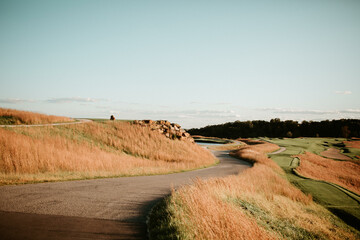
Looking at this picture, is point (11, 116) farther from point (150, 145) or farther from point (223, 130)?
point (223, 130)

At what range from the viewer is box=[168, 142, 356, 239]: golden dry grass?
4871 mm

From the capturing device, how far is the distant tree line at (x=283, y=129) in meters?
92.4

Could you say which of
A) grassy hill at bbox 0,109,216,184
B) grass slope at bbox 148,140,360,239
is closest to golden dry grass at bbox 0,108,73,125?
grassy hill at bbox 0,109,216,184

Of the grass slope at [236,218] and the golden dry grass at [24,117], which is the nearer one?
the grass slope at [236,218]

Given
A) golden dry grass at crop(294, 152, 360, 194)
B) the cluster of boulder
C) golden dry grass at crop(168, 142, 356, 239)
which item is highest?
the cluster of boulder

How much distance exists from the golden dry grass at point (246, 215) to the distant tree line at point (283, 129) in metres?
93.4

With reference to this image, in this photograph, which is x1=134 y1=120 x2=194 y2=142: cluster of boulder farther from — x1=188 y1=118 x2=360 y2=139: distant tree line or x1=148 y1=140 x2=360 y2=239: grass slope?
x1=188 y1=118 x2=360 y2=139: distant tree line

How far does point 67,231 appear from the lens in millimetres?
4676

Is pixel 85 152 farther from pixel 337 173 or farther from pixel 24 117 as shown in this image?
pixel 337 173

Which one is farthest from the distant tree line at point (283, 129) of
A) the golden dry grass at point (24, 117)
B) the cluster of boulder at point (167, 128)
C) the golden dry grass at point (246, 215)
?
the golden dry grass at point (24, 117)

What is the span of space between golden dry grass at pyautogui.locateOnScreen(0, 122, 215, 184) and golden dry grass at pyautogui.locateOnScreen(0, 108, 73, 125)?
2.52 m

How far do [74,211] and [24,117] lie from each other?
1796cm

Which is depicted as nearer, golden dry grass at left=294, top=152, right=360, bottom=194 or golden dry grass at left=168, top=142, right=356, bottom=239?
golden dry grass at left=168, top=142, right=356, bottom=239

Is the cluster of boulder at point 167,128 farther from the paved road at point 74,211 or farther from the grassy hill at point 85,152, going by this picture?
the paved road at point 74,211
